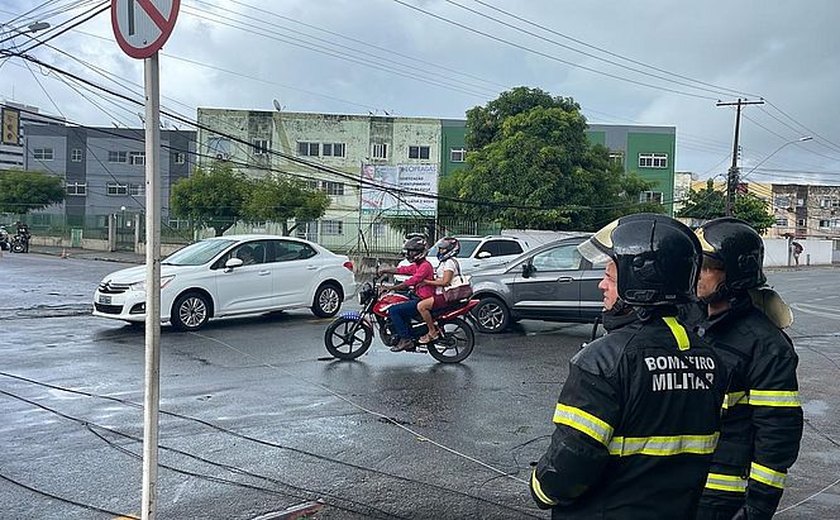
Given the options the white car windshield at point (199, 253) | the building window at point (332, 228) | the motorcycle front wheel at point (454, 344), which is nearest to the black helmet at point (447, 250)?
the motorcycle front wheel at point (454, 344)

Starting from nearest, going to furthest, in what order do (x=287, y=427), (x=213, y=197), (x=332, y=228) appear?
(x=287, y=427), (x=213, y=197), (x=332, y=228)

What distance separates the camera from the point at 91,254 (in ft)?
138

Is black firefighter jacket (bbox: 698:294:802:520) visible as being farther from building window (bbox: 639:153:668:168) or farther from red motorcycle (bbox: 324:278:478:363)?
building window (bbox: 639:153:668:168)

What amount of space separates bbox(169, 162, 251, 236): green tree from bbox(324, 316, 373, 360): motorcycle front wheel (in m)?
31.5

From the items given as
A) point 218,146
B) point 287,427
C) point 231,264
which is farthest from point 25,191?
point 287,427

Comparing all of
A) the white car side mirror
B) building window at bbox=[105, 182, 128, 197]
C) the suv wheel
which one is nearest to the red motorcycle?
the suv wheel

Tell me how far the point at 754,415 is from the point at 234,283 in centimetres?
1132

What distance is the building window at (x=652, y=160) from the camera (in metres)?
52.8

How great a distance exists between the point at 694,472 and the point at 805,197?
91705 millimetres

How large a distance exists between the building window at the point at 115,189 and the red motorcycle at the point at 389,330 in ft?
187

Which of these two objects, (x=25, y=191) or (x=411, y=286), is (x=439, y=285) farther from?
(x=25, y=191)

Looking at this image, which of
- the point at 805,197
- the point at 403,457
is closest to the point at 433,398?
the point at 403,457

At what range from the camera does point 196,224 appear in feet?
137

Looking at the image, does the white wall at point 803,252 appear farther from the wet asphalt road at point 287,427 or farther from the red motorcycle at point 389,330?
the red motorcycle at point 389,330
